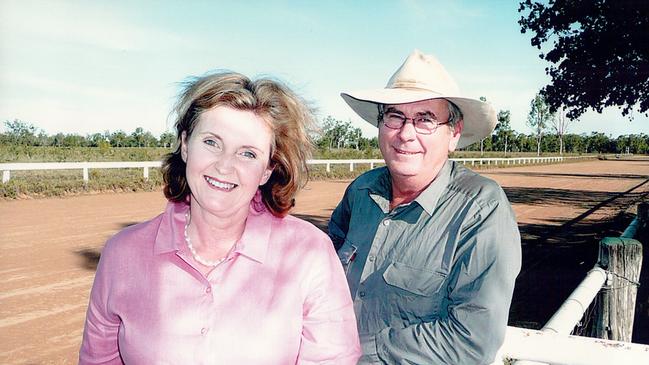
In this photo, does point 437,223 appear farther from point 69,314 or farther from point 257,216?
point 69,314

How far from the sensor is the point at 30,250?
7.91m

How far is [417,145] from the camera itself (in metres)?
2.24

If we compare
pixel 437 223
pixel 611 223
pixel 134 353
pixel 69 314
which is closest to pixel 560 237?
pixel 611 223

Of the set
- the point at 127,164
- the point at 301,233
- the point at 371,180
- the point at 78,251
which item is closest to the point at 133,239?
the point at 301,233

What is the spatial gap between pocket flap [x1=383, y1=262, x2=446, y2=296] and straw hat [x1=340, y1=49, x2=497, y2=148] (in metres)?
0.62

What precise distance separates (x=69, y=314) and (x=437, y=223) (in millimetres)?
4287

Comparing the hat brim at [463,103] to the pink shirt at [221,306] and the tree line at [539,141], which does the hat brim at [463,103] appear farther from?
the tree line at [539,141]

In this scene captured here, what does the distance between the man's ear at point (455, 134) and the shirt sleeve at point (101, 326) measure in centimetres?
136

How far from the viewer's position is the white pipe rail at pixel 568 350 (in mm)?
2051

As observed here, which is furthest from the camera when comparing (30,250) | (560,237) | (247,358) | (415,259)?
(560,237)

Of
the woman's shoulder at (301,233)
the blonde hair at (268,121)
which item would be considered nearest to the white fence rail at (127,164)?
the blonde hair at (268,121)

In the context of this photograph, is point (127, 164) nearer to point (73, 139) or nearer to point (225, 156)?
point (225, 156)

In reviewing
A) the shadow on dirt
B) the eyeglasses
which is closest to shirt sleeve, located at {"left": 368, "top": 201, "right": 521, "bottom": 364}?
the eyeglasses

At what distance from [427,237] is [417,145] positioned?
392 millimetres
